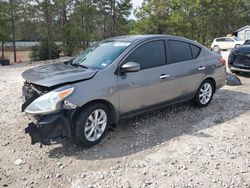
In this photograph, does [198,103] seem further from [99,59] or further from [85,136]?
[85,136]

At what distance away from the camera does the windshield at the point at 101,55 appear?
457 cm

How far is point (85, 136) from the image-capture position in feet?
13.4

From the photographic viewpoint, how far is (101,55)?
15.8 ft

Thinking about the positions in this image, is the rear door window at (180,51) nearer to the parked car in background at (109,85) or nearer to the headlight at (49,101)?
the parked car in background at (109,85)

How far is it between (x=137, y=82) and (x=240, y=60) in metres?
6.05

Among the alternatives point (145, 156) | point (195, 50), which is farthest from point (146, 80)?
point (195, 50)

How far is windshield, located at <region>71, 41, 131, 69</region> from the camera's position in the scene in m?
4.57

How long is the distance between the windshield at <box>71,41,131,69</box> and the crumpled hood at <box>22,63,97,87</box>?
25 cm

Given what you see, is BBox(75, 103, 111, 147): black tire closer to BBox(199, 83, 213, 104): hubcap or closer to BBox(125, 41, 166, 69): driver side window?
BBox(125, 41, 166, 69): driver side window

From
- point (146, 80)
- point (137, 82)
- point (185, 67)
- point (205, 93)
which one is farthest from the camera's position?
point (205, 93)

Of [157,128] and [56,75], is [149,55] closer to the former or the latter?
[157,128]

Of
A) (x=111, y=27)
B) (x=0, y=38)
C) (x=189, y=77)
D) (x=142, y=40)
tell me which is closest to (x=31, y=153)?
(x=142, y=40)

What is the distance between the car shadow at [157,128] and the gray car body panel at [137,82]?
373mm

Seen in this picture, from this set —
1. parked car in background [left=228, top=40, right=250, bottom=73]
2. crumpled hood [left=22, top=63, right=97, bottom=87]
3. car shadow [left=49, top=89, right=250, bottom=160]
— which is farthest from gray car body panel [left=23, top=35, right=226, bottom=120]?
parked car in background [left=228, top=40, right=250, bottom=73]
